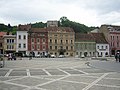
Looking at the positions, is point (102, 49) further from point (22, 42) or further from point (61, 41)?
point (22, 42)

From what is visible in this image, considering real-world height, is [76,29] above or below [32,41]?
above

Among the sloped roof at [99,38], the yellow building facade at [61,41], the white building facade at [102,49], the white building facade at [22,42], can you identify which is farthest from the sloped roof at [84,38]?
the white building facade at [22,42]

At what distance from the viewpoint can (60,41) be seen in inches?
3420

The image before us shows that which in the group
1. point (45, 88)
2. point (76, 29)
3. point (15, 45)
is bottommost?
point (45, 88)

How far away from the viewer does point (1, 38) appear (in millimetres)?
81812

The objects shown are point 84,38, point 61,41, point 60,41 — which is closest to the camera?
point 60,41

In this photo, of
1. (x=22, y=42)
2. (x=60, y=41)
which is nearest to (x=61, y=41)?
(x=60, y=41)

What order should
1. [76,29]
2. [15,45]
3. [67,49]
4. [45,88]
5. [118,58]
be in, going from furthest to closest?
[76,29], [67,49], [15,45], [118,58], [45,88]

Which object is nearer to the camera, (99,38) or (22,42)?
(22,42)

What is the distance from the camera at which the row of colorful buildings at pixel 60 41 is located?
3238 inches

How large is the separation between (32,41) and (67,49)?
42.0 ft

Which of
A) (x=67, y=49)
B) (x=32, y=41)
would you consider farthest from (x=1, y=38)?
(x=67, y=49)

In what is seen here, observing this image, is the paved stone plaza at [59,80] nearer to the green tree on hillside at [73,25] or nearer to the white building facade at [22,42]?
the white building facade at [22,42]

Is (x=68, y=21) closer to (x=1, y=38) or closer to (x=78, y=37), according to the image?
(x=78, y=37)
